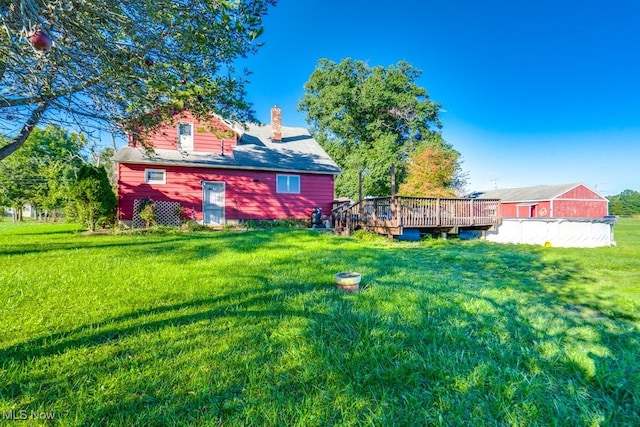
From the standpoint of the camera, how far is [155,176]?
1199 centimetres

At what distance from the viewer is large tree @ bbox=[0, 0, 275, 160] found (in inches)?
82.6

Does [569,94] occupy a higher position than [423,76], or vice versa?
[423,76]

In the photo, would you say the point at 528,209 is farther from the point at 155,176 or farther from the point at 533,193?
the point at 155,176

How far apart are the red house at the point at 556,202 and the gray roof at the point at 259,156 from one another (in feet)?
58.5

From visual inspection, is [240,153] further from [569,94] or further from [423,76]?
[569,94]

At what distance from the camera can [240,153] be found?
13.8m

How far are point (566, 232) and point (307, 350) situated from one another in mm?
13585

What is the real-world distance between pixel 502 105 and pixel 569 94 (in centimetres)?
438

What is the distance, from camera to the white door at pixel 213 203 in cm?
1274

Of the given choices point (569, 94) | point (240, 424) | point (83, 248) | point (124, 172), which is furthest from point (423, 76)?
point (240, 424)

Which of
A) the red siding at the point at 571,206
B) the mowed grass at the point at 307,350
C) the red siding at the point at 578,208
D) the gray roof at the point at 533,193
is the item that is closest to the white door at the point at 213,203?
the mowed grass at the point at 307,350

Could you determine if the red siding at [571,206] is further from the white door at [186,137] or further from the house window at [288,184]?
the white door at [186,137]

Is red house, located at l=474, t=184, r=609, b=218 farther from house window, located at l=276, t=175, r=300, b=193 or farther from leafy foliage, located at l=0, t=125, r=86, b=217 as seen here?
leafy foliage, located at l=0, t=125, r=86, b=217

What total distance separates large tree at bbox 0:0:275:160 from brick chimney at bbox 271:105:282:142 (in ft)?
40.2
